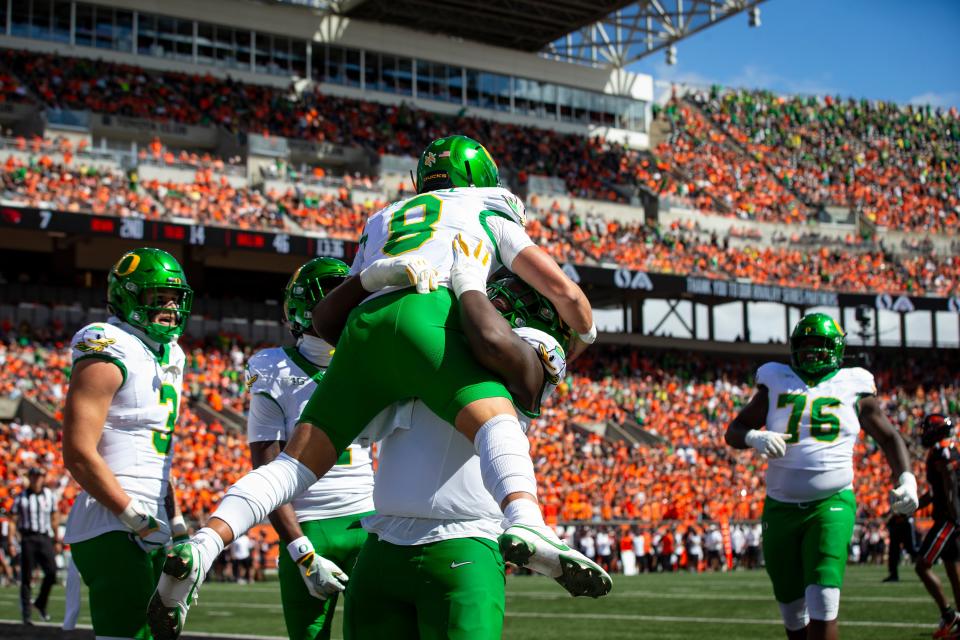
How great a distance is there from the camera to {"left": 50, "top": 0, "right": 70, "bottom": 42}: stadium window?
123 feet

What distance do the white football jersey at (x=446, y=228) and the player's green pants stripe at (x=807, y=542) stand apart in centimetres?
383

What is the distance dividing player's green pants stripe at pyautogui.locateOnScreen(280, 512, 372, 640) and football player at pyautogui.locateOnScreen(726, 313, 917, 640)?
2.95m

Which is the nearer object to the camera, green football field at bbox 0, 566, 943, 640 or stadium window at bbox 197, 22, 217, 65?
green football field at bbox 0, 566, 943, 640

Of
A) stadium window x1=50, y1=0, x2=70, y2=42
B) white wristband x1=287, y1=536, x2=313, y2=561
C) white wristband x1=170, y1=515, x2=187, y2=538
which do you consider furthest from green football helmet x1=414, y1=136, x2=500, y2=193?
stadium window x1=50, y1=0, x2=70, y2=42

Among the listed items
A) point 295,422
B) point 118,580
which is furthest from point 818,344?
point 118,580

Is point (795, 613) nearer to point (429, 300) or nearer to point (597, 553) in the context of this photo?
point (429, 300)

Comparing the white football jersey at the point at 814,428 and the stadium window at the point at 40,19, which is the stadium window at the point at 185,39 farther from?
the white football jersey at the point at 814,428

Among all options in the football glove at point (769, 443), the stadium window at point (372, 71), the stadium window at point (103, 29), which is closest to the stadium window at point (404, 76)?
the stadium window at point (372, 71)

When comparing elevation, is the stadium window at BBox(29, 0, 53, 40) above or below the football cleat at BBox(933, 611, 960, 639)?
above

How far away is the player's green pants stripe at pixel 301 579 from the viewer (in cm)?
484

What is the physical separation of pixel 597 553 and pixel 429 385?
68.0 ft

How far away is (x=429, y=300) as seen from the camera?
140 inches

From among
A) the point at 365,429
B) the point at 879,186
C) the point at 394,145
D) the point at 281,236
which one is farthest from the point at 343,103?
the point at 365,429

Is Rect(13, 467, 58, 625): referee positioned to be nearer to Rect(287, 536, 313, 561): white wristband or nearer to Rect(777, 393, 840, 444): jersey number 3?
Rect(777, 393, 840, 444): jersey number 3
